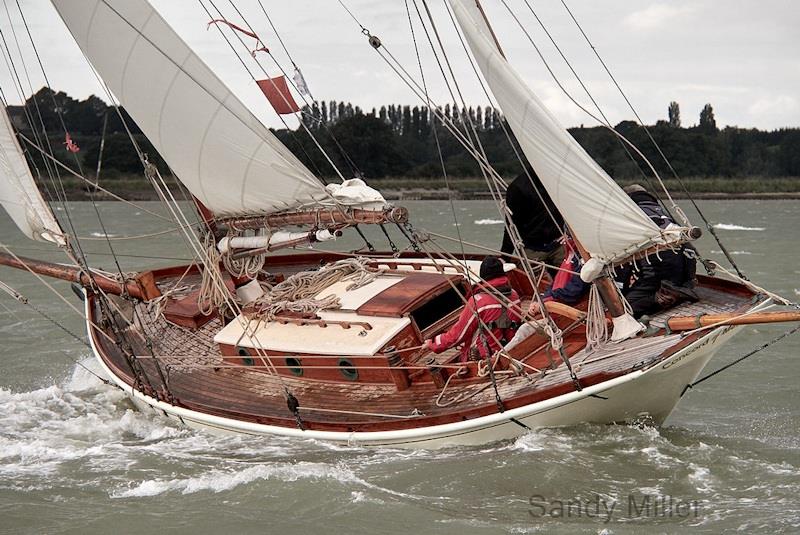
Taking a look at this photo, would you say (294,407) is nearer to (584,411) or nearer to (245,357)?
(245,357)

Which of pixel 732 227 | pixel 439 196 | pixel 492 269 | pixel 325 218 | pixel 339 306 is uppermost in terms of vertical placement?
pixel 439 196

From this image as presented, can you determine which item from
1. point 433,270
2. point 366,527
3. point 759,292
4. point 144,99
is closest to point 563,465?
point 366,527

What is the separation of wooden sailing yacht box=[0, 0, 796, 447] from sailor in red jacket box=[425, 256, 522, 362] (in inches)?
7.0

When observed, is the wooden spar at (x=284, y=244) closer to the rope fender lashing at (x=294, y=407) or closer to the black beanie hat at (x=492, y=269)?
the black beanie hat at (x=492, y=269)

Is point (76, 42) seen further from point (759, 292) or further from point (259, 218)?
point (759, 292)

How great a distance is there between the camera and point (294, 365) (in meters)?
10.4

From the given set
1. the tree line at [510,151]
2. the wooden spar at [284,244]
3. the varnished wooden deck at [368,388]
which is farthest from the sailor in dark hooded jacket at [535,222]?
the tree line at [510,151]

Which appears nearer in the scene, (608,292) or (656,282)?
(608,292)

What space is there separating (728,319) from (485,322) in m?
2.28

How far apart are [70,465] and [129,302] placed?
3.49 metres


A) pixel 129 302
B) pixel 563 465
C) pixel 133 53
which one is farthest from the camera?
pixel 129 302

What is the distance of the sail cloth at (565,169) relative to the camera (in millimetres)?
8234

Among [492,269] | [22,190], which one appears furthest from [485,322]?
[22,190]

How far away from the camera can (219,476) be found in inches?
364
